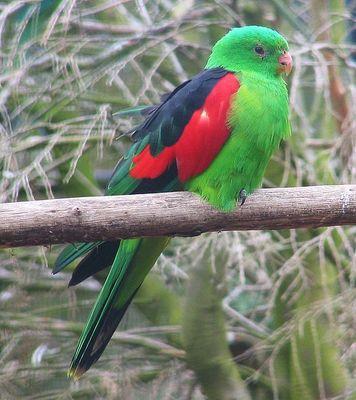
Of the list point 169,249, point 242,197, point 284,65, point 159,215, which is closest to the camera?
point 159,215

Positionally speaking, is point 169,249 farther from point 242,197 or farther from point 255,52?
point 242,197

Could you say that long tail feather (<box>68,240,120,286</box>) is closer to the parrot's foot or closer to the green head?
the parrot's foot

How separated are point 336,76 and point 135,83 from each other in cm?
122

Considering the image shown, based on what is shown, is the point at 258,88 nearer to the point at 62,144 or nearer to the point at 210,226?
the point at 210,226

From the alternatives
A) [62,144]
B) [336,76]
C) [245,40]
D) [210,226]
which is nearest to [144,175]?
[210,226]

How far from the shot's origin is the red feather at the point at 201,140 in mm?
3412

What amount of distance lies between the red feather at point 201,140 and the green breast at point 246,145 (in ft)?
0.10

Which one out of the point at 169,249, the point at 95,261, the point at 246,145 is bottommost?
the point at 169,249

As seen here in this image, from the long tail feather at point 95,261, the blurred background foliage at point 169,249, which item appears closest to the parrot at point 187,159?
the long tail feather at point 95,261

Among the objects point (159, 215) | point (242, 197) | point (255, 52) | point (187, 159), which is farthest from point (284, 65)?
point (159, 215)

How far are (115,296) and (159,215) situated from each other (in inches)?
26.7

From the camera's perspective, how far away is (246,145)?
341cm

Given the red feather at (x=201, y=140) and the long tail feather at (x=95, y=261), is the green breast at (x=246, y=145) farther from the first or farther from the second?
the long tail feather at (x=95, y=261)

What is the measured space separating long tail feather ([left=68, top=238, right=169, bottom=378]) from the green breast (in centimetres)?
33
